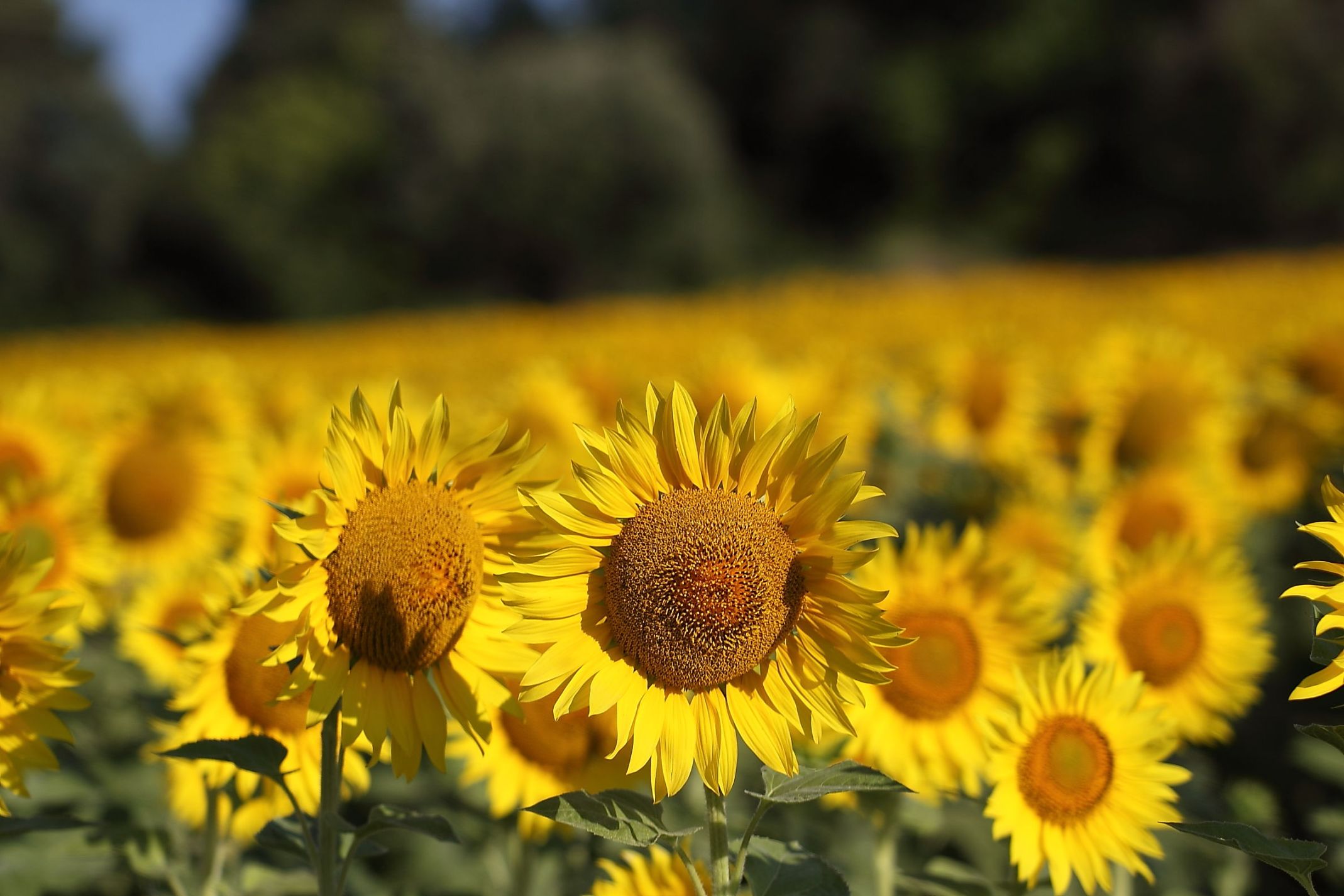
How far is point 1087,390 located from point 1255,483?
2.62 ft

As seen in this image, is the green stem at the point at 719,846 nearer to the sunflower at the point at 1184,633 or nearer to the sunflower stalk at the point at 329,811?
the sunflower stalk at the point at 329,811

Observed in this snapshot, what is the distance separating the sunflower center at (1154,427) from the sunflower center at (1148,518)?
0.62 m

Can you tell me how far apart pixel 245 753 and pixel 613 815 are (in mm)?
574

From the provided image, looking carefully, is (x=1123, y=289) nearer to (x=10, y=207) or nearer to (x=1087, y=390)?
(x=1087, y=390)

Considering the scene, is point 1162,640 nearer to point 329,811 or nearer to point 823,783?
point 823,783

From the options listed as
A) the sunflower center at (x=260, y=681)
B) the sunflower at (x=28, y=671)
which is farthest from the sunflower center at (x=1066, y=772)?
the sunflower at (x=28, y=671)

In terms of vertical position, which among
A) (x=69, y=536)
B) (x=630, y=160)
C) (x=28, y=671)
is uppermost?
(x=630, y=160)

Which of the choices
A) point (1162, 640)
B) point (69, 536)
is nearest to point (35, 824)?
point (69, 536)

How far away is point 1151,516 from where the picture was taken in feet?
12.0

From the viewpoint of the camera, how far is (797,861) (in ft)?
5.86

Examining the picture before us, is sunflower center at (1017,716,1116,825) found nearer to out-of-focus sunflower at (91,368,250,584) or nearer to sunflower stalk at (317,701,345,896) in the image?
sunflower stalk at (317,701,345,896)

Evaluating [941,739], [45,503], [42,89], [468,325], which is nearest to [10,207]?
[42,89]

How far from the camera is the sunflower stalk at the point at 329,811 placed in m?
1.68

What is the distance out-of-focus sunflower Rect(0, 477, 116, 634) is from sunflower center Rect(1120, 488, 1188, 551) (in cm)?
306
